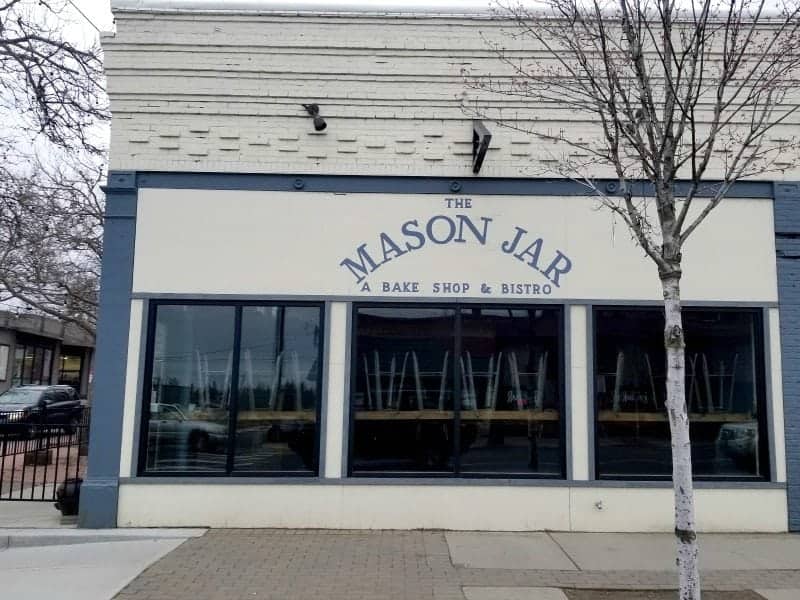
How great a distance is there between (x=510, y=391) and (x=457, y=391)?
0.65 metres

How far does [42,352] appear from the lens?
144ft

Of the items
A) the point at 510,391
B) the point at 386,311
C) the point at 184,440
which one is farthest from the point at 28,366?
the point at 510,391

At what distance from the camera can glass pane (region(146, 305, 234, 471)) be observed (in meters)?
8.37

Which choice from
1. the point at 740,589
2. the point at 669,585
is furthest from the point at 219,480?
the point at 740,589

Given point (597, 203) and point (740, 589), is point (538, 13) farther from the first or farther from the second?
point (740, 589)

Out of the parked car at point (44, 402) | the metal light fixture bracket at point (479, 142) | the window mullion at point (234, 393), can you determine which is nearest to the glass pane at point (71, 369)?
the parked car at point (44, 402)

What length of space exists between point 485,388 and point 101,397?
4.46 metres

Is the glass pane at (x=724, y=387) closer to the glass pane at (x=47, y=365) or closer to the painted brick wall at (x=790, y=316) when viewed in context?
the painted brick wall at (x=790, y=316)

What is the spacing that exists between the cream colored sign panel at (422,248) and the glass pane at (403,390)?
0.38 m

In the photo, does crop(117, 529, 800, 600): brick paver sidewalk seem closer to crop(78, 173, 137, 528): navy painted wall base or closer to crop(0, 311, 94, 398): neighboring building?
crop(78, 173, 137, 528): navy painted wall base

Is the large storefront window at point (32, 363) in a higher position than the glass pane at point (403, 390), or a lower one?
higher

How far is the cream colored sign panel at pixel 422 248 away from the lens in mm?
8516

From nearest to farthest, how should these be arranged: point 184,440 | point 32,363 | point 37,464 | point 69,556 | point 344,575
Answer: point 344,575
point 69,556
point 184,440
point 37,464
point 32,363

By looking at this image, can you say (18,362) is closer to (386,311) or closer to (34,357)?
(34,357)
